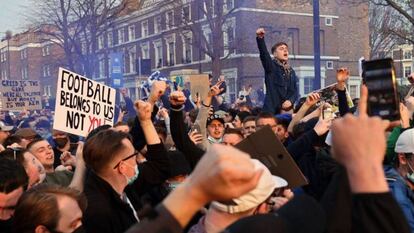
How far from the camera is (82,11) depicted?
32625 mm

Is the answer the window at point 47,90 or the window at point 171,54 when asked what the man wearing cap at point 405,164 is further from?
the window at point 47,90

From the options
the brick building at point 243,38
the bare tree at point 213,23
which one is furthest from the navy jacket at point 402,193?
the brick building at point 243,38

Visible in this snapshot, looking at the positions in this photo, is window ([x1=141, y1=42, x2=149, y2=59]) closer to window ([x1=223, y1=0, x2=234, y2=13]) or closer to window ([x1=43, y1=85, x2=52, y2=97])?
window ([x1=43, y1=85, x2=52, y2=97])

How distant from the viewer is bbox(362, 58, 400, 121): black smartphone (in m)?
1.78

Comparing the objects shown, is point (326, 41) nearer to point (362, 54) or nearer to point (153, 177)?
point (362, 54)

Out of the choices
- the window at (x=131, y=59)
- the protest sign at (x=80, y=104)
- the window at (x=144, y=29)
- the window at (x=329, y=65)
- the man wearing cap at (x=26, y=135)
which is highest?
the window at (x=144, y=29)

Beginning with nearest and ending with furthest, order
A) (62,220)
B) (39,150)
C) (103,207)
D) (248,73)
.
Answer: (62,220), (103,207), (39,150), (248,73)

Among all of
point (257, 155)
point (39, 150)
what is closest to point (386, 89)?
point (257, 155)

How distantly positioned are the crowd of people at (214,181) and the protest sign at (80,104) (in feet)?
2.37

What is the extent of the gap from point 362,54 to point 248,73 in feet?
49.0

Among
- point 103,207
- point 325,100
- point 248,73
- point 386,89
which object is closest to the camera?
point 386,89

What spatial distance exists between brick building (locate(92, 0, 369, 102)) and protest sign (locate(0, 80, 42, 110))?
63.8ft

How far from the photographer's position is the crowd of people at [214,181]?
4.61 ft

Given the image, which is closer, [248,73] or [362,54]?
[248,73]
